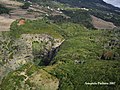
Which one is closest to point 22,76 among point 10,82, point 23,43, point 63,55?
point 10,82

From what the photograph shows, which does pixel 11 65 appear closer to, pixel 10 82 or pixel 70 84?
pixel 10 82

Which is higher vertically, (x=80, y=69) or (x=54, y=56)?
(x=80, y=69)

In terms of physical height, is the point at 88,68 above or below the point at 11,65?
Answer: above

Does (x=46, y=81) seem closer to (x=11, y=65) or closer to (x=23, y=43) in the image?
(x=11, y=65)

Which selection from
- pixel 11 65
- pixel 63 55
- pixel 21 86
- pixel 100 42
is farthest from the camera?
pixel 100 42

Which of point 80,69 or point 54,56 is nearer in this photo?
point 80,69

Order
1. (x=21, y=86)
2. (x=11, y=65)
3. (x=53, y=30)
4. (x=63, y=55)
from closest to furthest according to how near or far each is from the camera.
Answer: (x=21, y=86) → (x=63, y=55) → (x=11, y=65) → (x=53, y=30)

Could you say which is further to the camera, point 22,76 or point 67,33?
point 67,33

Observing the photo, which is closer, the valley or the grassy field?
the grassy field

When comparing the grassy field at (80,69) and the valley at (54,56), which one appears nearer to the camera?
the grassy field at (80,69)
